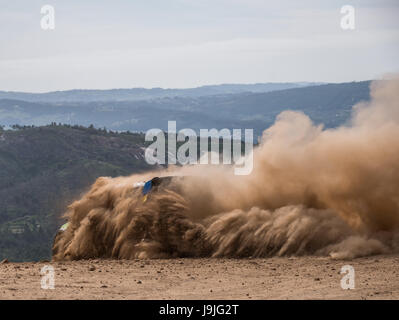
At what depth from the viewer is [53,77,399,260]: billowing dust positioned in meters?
17.2

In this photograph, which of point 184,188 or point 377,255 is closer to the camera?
point 377,255

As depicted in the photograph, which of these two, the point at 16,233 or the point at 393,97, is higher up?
the point at 393,97

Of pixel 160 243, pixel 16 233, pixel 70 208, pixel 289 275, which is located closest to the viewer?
pixel 289 275

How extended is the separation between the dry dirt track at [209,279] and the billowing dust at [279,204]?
0.86 meters

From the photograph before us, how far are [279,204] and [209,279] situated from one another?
485 centimetres

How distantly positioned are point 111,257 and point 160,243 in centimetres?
169

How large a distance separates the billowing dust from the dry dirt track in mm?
856

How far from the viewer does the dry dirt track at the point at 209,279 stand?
12.5 metres

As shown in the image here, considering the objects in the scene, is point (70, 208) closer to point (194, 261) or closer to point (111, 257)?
point (111, 257)

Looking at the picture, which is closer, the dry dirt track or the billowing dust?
the dry dirt track

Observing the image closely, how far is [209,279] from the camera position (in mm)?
14531

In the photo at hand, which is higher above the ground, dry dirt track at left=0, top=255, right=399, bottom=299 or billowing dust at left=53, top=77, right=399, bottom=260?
billowing dust at left=53, top=77, right=399, bottom=260
